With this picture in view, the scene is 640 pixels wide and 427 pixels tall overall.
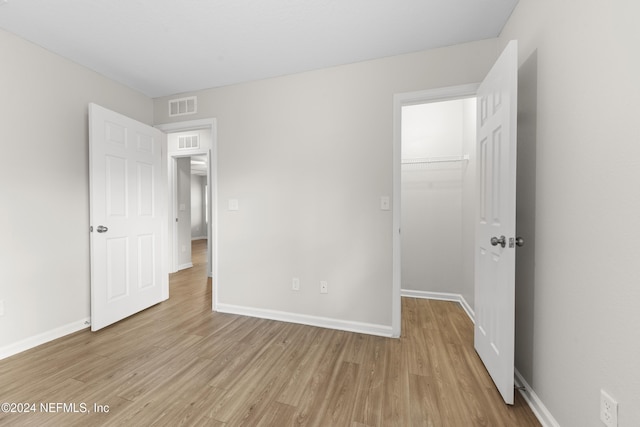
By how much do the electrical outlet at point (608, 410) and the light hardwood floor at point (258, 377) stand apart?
1.64ft

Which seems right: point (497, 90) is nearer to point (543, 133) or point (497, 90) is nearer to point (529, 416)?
point (543, 133)

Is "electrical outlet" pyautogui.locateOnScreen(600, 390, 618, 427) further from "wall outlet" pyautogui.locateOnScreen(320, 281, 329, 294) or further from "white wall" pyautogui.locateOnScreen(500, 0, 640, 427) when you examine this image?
"wall outlet" pyautogui.locateOnScreen(320, 281, 329, 294)

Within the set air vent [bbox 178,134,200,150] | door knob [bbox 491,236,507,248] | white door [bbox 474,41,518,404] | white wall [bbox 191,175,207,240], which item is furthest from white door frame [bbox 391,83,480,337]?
white wall [bbox 191,175,207,240]

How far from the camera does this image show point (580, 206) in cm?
119

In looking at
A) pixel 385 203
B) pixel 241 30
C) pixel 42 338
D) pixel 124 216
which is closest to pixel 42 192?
pixel 124 216

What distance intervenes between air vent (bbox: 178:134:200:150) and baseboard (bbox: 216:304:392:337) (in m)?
2.71

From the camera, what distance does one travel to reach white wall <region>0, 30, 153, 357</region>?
209 centimetres

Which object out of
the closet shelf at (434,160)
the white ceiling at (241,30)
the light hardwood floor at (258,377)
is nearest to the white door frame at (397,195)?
the light hardwood floor at (258,377)

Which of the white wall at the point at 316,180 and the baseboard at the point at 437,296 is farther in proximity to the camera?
the baseboard at the point at 437,296

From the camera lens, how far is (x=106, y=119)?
2.60m

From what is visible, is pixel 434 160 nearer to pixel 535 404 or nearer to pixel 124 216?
pixel 535 404

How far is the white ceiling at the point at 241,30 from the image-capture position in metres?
1.83

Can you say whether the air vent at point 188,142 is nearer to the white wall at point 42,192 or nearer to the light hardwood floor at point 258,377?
the white wall at point 42,192

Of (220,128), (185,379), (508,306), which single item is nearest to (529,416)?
(508,306)
